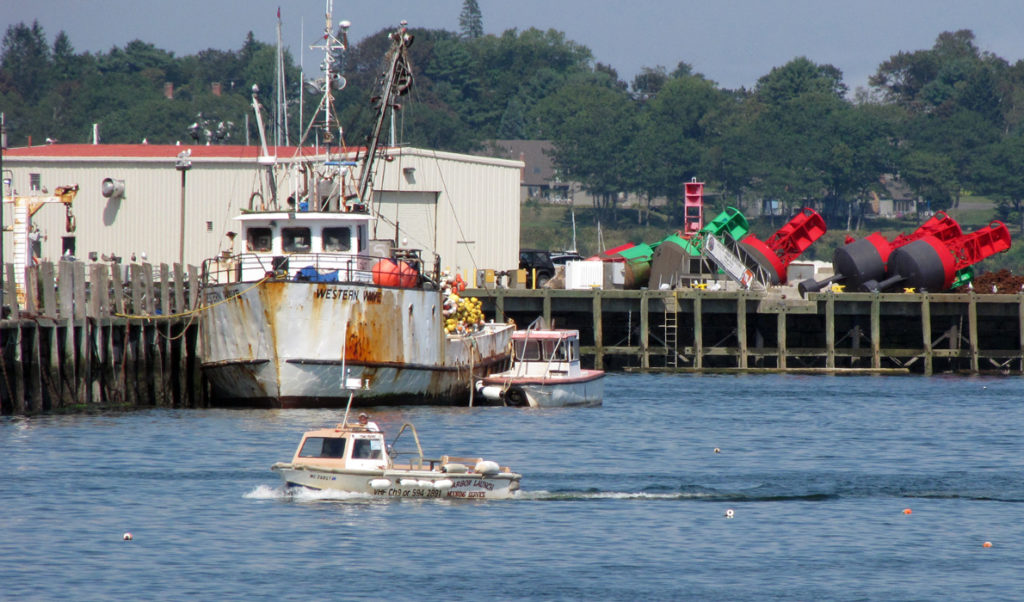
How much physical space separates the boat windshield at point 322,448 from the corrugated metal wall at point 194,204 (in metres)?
33.7

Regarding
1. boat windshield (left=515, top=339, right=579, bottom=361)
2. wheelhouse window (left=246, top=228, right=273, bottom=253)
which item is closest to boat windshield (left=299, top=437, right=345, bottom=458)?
wheelhouse window (left=246, top=228, right=273, bottom=253)

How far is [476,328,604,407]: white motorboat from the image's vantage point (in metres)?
43.5

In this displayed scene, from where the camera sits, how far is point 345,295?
38062mm

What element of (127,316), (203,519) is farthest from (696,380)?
(203,519)

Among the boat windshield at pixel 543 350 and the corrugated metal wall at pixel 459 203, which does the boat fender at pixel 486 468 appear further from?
the corrugated metal wall at pixel 459 203

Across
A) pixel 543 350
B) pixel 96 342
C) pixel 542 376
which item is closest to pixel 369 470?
pixel 96 342

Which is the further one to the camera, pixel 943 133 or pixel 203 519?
pixel 943 133

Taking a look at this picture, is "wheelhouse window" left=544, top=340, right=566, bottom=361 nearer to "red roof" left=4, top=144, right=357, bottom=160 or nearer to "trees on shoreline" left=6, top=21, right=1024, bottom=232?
"red roof" left=4, top=144, right=357, bottom=160

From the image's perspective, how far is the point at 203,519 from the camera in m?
26.4

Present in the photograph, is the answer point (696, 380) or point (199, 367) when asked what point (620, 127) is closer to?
point (696, 380)

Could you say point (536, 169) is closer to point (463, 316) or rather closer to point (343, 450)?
point (463, 316)

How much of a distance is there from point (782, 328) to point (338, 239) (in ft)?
76.6

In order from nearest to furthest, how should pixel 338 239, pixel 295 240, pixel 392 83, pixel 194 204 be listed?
pixel 295 240
pixel 338 239
pixel 392 83
pixel 194 204

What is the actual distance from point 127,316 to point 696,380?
24.2m
